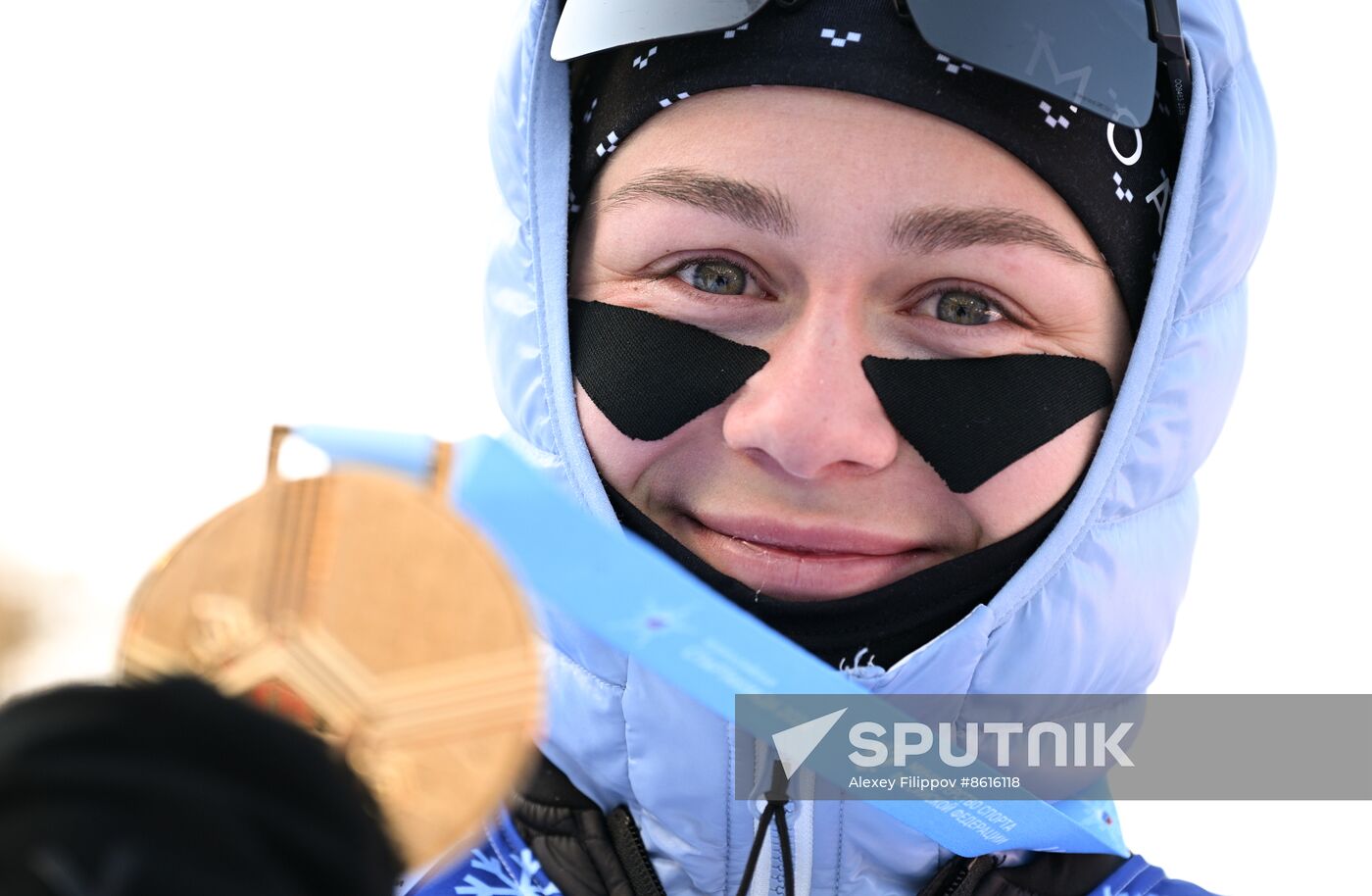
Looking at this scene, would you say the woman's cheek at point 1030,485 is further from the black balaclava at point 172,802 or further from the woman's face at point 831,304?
the black balaclava at point 172,802

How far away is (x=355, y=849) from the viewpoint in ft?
1.89

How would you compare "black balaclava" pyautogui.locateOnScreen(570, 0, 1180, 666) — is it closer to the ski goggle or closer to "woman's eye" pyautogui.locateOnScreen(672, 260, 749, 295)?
the ski goggle

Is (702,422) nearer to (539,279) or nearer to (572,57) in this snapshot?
(539,279)

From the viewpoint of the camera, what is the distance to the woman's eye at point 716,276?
133cm

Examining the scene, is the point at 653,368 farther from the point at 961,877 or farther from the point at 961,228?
the point at 961,877

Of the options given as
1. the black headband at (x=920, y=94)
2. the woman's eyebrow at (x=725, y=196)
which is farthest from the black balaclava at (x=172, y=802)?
the black headband at (x=920, y=94)

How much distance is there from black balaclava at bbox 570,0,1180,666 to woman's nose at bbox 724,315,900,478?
5.3 inches

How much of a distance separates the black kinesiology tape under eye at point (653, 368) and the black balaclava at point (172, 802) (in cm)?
73

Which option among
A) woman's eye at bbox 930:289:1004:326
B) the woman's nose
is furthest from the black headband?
the woman's nose

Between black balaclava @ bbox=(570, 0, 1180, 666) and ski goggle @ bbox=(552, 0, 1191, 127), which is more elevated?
ski goggle @ bbox=(552, 0, 1191, 127)

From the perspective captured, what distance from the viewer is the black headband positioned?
1252 mm

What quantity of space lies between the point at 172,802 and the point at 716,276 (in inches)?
35.2

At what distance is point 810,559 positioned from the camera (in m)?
1.27

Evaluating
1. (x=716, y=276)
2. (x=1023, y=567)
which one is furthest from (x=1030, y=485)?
(x=716, y=276)
